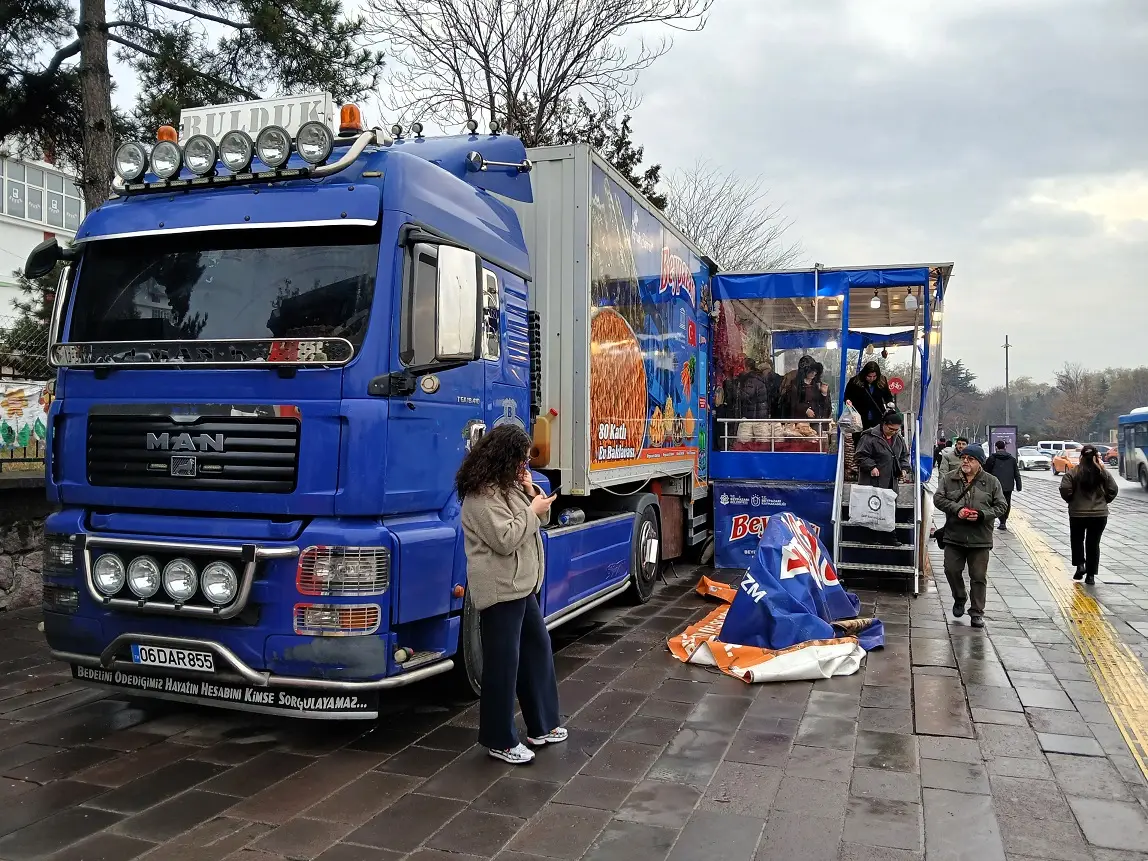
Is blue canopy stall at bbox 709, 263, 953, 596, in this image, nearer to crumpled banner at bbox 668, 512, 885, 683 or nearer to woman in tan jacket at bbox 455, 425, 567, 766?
crumpled banner at bbox 668, 512, 885, 683

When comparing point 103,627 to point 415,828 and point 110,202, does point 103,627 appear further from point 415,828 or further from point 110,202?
point 110,202

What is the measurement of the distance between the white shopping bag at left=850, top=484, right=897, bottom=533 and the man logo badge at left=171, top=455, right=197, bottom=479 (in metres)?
7.35

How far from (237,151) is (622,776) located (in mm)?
3873

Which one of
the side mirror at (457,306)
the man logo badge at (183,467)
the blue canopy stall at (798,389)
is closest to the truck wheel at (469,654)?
the side mirror at (457,306)

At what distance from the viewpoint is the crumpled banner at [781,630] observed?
6164mm

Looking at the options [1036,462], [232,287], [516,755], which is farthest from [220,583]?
[1036,462]

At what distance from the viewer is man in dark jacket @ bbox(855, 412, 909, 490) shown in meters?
9.95

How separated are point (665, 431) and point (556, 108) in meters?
9.81

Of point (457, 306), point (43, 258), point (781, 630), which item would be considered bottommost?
point (781, 630)

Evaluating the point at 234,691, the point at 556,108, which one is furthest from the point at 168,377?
the point at 556,108

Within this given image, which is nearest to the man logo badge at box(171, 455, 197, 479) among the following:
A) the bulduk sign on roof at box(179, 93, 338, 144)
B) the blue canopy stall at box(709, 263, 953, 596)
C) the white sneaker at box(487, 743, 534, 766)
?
the bulduk sign on roof at box(179, 93, 338, 144)

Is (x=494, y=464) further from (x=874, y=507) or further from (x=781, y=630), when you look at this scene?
(x=874, y=507)

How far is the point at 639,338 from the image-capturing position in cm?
797

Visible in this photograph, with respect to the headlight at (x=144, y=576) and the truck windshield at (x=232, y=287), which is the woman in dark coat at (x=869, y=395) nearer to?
the truck windshield at (x=232, y=287)
